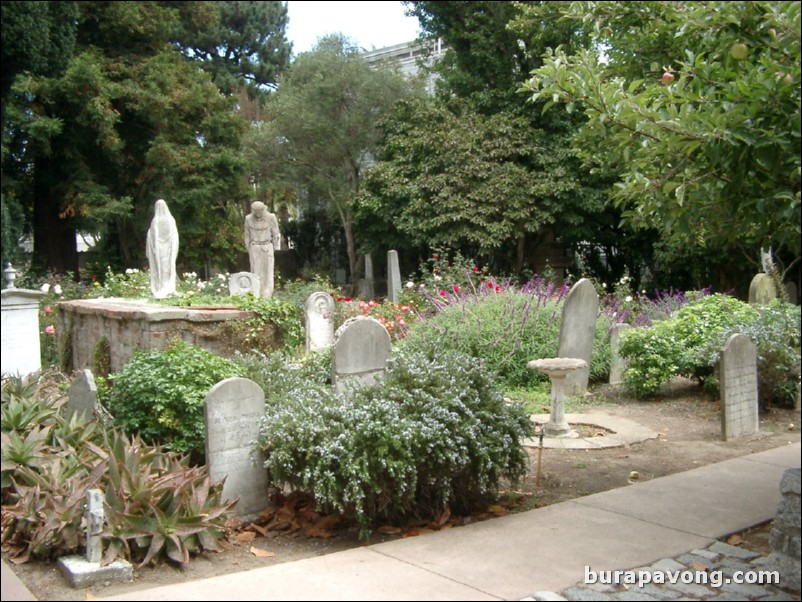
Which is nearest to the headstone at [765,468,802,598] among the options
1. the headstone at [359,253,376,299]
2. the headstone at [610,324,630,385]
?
the headstone at [610,324,630,385]

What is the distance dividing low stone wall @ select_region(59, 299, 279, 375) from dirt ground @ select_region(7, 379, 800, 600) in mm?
4405

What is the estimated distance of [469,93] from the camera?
24.1m

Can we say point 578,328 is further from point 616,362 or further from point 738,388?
point 738,388

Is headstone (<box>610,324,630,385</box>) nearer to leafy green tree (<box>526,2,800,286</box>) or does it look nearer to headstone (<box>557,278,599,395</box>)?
headstone (<box>557,278,599,395</box>)

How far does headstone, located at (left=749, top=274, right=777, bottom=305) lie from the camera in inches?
578

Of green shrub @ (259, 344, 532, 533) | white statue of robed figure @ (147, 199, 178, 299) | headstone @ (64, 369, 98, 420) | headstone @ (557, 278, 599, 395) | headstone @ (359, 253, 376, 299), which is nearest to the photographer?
green shrub @ (259, 344, 532, 533)

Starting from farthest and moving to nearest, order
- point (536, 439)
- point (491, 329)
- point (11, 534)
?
point (491, 329) → point (536, 439) → point (11, 534)

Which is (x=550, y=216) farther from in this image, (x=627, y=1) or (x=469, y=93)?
(x=627, y=1)

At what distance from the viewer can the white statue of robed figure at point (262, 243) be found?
1477 cm

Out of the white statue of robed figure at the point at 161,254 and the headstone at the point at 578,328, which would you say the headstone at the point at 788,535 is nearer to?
the headstone at the point at 578,328

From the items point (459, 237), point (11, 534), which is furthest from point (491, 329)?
point (459, 237)

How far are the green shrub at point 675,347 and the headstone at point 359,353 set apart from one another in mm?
4939

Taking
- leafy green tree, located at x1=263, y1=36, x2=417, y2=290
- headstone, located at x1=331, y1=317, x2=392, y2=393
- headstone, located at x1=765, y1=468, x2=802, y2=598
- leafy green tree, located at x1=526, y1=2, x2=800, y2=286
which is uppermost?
leafy green tree, located at x1=263, y1=36, x2=417, y2=290

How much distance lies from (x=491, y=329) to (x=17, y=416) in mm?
7103
